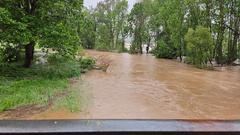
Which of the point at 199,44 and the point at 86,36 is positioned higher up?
the point at 86,36

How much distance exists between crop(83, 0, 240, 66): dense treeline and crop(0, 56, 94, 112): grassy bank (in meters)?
2.40

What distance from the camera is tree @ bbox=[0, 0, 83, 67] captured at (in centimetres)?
1206

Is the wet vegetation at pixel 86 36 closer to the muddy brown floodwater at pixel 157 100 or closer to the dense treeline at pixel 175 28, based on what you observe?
the dense treeline at pixel 175 28

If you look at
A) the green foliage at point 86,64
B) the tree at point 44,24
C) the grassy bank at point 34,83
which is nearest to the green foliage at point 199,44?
the green foliage at point 86,64

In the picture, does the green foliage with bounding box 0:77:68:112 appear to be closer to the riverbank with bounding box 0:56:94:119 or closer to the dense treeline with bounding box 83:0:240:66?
the riverbank with bounding box 0:56:94:119

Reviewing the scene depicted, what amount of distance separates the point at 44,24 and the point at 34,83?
250 centimetres

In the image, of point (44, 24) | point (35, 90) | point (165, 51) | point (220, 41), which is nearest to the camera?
point (35, 90)

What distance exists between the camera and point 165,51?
36781 mm

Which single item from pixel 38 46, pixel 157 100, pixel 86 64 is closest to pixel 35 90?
pixel 38 46

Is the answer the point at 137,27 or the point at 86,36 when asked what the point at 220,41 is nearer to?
the point at 137,27

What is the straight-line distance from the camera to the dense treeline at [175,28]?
27125 mm

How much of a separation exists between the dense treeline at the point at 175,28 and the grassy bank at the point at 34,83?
2402 mm

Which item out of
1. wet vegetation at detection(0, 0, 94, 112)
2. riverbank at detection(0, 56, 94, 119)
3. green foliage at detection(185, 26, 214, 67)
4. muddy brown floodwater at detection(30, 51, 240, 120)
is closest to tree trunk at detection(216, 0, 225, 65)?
Answer: green foliage at detection(185, 26, 214, 67)

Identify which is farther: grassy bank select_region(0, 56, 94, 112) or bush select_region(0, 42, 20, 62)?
bush select_region(0, 42, 20, 62)
